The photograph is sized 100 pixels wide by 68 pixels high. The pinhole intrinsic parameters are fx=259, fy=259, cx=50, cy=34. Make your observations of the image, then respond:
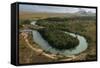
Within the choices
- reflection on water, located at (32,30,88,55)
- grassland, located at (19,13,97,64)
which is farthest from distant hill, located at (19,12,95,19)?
reflection on water, located at (32,30,88,55)

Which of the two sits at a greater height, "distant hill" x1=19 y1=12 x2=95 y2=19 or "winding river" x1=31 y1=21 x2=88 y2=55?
"distant hill" x1=19 y1=12 x2=95 y2=19

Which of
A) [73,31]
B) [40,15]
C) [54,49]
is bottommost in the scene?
[54,49]

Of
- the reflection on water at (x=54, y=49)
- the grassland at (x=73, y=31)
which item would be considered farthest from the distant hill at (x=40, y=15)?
the reflection on water at (x=54, y=49)

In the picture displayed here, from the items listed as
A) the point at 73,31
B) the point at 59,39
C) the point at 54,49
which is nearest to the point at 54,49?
the point at 54,49

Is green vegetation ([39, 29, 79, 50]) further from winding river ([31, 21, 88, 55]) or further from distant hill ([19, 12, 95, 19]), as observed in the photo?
distant hill ([19, 12, 95, 19])

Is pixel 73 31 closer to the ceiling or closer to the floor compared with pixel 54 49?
closer to the ceiling

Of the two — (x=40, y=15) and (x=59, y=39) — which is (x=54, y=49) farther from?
(x=40, y=15)

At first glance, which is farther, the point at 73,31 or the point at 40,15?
the point at 73,31
